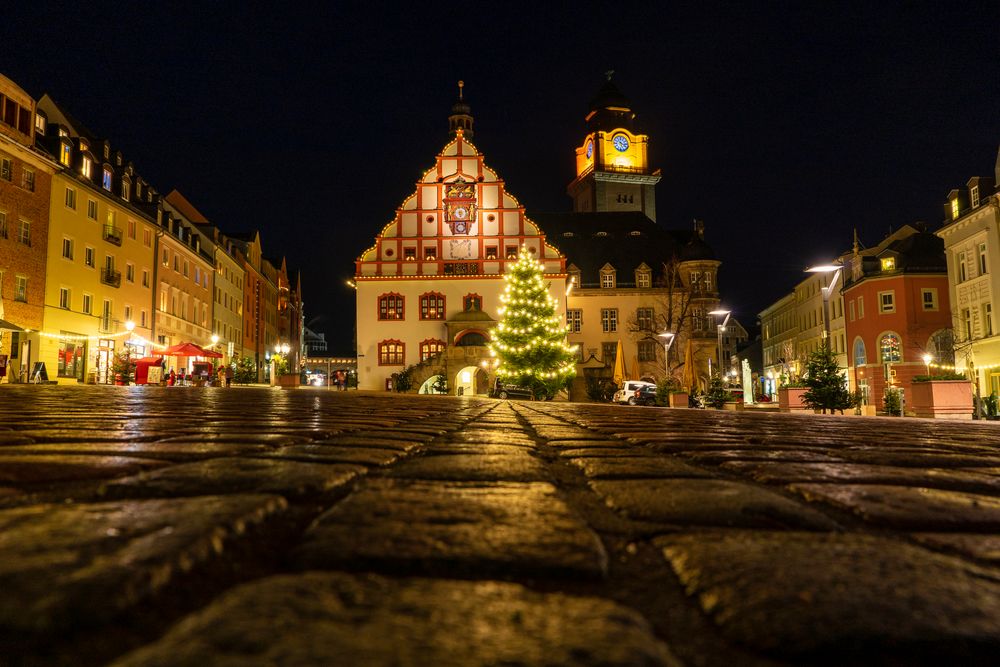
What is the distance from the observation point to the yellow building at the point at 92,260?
29.6 metres

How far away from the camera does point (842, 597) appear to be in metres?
0.96

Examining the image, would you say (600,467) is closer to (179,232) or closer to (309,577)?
(309,577)

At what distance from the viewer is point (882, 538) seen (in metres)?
1.41

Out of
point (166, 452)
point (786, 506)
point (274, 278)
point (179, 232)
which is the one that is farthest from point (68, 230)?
point (274, 278)

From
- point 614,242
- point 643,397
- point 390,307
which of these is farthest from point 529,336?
point 614,242

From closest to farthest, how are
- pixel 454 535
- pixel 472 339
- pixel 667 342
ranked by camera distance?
1. pixel 454 535
2. pixel 472 339
3. pixel 667 342

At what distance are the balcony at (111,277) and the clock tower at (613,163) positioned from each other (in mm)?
45472

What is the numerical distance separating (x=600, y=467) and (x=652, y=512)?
1.03 meters

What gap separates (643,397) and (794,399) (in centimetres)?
1385

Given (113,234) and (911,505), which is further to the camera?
(113,234)

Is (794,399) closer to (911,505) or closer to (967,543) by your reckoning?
(911,505)

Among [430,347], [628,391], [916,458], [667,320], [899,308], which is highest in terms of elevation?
[667,320]

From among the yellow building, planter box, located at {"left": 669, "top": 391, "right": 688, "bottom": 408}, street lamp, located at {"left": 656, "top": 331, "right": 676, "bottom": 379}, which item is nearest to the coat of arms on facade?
street lamp, located at {"left": 656, "top": 331, "right": 676, "bottom": 379}

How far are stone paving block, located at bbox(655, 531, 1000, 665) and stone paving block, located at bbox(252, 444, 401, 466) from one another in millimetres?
1480
